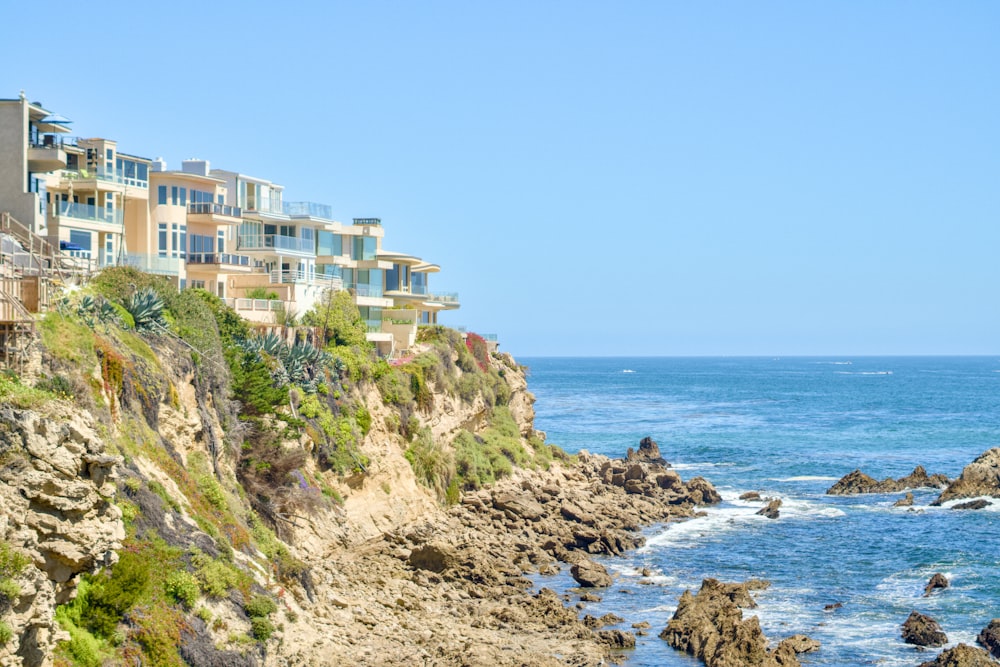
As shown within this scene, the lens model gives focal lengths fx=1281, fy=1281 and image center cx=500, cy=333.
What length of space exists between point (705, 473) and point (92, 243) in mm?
47805

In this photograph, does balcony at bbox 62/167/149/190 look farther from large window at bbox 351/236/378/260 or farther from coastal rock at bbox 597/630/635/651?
coastal rock at bbox 597/630/635/651

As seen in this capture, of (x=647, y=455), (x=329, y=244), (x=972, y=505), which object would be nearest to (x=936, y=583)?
(x=972, y=505)

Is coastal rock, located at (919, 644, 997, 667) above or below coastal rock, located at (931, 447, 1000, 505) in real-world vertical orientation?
below

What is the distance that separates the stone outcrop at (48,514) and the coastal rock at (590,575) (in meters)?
26.4

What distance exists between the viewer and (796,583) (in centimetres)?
5025

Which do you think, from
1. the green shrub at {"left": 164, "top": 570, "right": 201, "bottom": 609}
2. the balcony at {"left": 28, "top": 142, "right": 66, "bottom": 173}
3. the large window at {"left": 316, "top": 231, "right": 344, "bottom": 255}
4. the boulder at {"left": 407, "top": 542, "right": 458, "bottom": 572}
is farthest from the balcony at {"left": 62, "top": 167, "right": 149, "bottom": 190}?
the green shrub at {"left": 164, "top": 570, "right": 201, "bottom": 609}

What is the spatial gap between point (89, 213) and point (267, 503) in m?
17.6

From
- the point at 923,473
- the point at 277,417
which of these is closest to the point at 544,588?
the point at 277,417

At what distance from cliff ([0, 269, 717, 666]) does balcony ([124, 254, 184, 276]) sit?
600 cm

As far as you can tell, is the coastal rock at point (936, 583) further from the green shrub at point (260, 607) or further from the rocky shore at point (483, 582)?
the green shrub at point (260, 607)

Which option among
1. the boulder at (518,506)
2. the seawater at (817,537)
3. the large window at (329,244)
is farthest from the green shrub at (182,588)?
the large window at (329,244)

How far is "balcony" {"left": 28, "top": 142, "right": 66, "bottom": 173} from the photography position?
154ft

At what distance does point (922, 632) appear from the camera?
135 ft

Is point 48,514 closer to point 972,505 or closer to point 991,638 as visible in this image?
point 991,638
